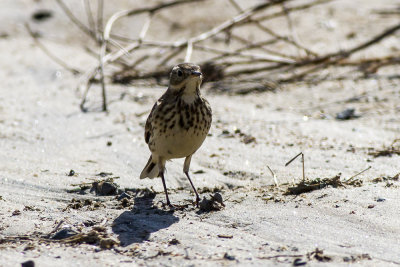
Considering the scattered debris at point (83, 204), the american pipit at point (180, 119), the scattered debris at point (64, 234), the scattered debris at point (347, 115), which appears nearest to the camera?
the scattered debris at point (64, 234)

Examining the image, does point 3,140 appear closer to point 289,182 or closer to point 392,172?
point 289,182

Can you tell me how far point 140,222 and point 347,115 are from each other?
3.62 metres

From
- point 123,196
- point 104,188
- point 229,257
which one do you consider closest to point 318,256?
point 229,257

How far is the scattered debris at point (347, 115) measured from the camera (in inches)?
293

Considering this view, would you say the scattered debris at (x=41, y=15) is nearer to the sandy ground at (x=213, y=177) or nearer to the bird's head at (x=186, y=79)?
the sandy ground at (x=213, y=177)

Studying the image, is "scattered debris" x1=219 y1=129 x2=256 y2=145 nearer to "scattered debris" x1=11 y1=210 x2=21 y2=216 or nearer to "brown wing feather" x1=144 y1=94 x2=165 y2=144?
"brown wing feather" x1=144 y1=94 x2=165 y2=144

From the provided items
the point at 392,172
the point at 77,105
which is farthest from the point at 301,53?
the point at 392,172

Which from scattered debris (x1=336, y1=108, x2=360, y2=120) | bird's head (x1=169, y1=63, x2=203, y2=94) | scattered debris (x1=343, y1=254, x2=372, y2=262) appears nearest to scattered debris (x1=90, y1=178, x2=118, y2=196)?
bird's head (x1=169, y1=63, x2=203, y2=94)

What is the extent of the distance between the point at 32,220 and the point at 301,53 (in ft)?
20.4

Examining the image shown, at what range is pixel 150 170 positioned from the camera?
5551mm

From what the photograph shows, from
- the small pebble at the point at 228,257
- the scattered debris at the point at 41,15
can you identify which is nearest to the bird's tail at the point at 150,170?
the small pebble at the point at 228,257

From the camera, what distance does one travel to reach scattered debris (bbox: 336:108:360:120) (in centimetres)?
744

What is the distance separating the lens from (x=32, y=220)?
4559 mm

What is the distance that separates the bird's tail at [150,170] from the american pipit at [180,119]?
0.45ft
